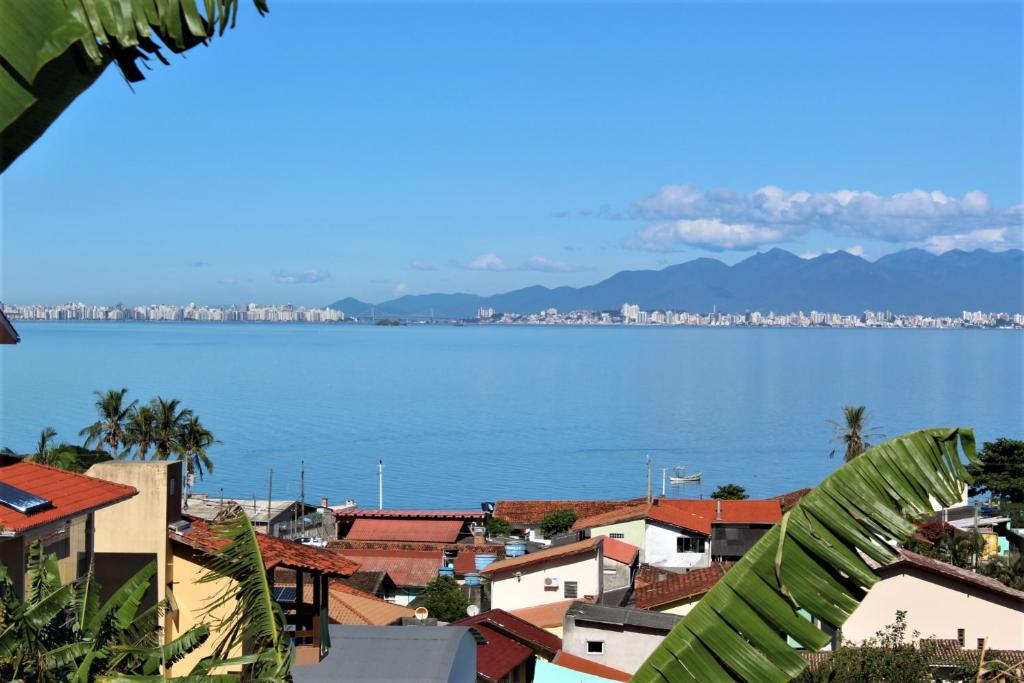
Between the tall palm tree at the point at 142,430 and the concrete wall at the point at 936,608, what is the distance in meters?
34.4

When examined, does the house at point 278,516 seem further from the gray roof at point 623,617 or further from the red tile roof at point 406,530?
the gray roof at point 623,617

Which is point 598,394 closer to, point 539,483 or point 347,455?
point 347,455

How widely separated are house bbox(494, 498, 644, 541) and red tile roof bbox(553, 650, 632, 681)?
27407 millimetres

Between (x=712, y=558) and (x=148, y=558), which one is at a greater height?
(x=148, y=558)

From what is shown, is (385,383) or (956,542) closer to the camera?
(956,542)

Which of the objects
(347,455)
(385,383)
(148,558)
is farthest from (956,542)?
(385,383)

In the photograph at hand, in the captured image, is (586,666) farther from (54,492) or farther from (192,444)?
(192,444)

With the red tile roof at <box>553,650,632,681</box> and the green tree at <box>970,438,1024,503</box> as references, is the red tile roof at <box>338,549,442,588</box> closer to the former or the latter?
the red tile roof at <box>553,650,632,681</box>

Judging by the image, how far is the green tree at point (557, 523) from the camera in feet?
144

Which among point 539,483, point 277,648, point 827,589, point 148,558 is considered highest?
point 827,589

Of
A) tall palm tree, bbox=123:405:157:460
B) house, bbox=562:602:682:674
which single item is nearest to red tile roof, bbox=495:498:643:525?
tall palm tree, bbox=123:405:157:460

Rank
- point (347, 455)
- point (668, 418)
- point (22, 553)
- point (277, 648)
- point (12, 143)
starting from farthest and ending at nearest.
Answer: point (668, 418) → point (347, 455) → point (22, 553) → point (277, 648) → point (12, 143)

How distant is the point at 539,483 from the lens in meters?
78.9

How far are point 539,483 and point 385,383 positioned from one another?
9258cm
